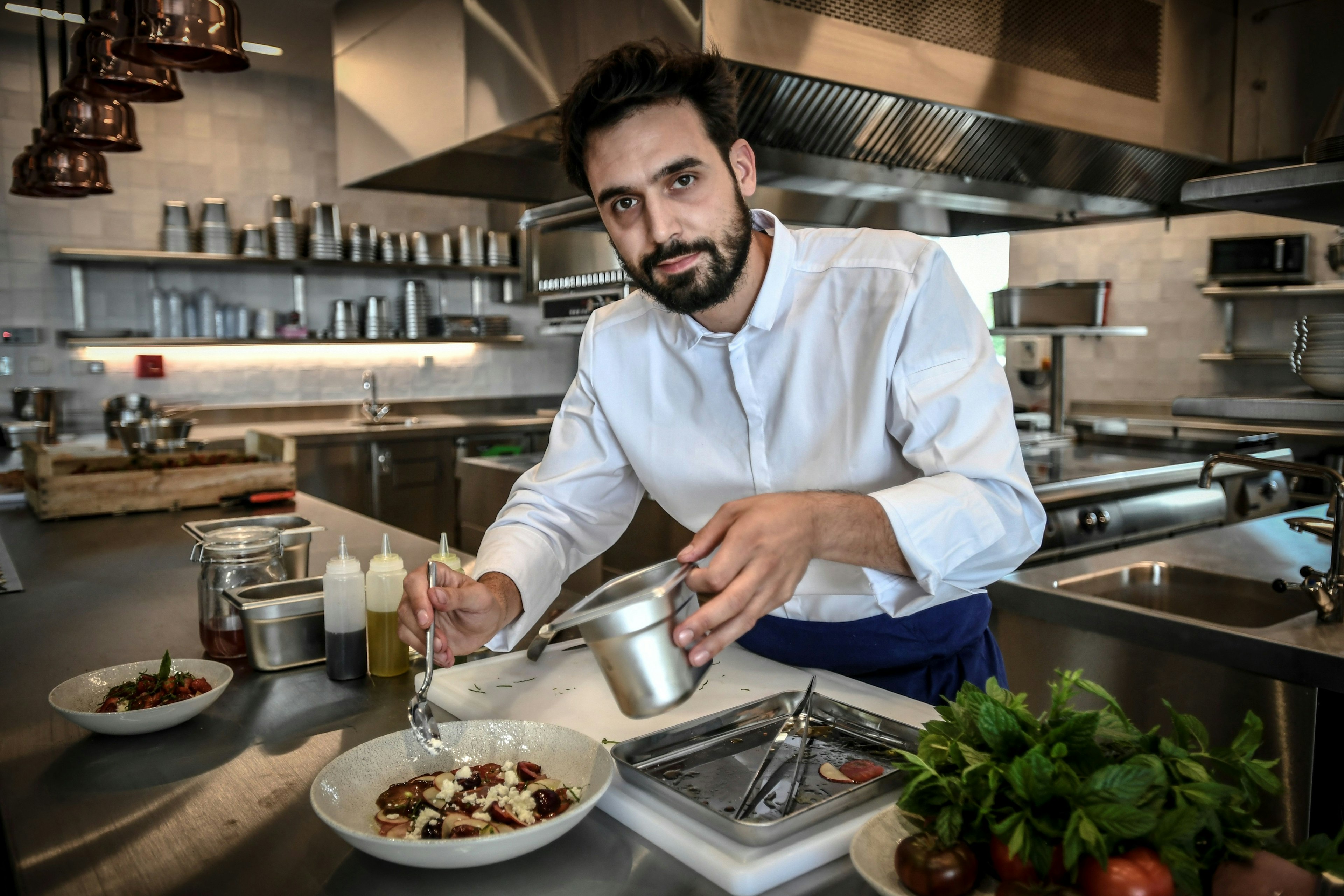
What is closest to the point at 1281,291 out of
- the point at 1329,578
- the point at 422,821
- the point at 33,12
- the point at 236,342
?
the point at 1329,578

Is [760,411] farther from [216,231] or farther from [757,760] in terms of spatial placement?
[216,231]

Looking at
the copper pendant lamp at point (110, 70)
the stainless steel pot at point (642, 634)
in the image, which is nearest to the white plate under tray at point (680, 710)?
the stainless steel pot at point (642, 634)

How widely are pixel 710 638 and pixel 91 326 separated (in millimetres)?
5931

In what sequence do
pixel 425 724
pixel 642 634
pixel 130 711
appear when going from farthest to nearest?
1. pixel 130 711
2. pixel 425 724
3. pixel 642 634

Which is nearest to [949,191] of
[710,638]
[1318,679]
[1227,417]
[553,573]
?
[1227,417]

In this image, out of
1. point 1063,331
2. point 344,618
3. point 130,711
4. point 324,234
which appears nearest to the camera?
point 130,711

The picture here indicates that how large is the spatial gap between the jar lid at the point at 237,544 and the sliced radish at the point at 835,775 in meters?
1.01

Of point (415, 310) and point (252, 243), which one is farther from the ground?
point (252, 243)

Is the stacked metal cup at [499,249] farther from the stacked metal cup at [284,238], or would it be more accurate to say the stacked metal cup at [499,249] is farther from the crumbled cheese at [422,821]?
the crumbled cheese at [422,821]

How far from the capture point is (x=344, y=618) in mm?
1453

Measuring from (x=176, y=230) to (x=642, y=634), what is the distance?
573 centimetres

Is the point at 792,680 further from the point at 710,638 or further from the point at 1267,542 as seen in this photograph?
the point at 1267,542

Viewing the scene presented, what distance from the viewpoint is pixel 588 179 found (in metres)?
1.69

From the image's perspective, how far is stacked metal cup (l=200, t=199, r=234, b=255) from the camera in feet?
18.6
